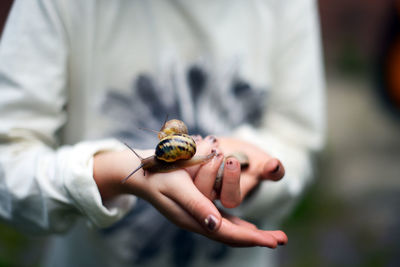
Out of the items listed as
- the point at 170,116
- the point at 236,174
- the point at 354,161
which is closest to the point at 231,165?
the point at 236,174

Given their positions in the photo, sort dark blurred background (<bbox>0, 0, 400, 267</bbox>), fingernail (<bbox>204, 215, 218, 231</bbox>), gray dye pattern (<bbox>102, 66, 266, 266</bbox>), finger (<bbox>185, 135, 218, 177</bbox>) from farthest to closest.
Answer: dark blurred background (<bbox>0, 0, 400, 267</bbox>) → gray dye pattern (<bbox>102, 66, 266, 266</bbox>) → finger (<bbox>185, 135, 218, 177</bbox>) → fingernail (<bbox>204, 215, 218, 231</bbox>)

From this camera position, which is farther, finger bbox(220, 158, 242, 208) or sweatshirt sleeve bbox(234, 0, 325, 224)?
sweatshirt sleeve bbox(234, 0, 325, 224)

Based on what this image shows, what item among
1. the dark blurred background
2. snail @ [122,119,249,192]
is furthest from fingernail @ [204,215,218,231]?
the dark blurred background

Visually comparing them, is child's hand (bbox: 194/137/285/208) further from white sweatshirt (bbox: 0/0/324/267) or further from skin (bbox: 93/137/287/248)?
white sweatshirt (bbox: 0/0/324/267)

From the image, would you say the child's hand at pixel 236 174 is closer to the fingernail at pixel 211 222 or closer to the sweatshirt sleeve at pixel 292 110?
the fingernail at pixel 211 222

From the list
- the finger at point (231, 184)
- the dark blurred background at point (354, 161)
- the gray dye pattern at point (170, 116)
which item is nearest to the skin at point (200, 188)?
the finger at point (231, 184)

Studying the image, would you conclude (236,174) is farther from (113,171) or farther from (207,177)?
(113,171)

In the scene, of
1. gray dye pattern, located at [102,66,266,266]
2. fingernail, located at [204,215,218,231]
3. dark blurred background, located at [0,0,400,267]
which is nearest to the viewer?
fingernail, located at [204,215,218,231]
